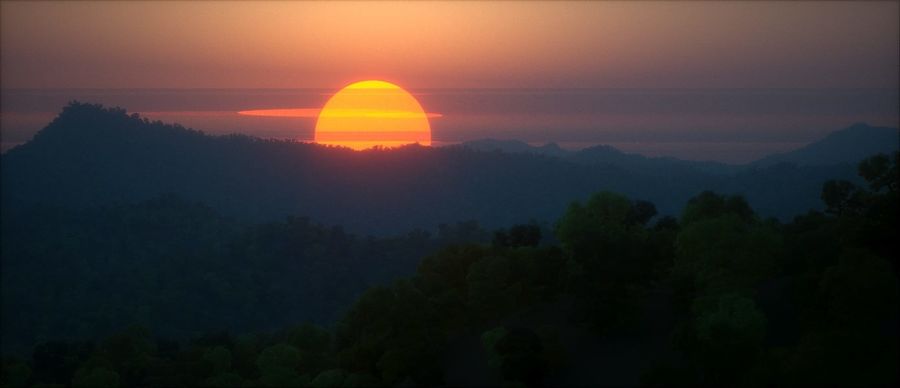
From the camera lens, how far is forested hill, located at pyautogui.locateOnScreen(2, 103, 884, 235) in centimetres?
14500

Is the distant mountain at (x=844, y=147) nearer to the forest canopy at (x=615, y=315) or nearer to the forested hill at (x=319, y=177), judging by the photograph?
the forested hill at (x=319, y=177)

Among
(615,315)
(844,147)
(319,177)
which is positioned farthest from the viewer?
(319,177)

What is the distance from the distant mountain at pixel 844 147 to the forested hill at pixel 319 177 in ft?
41.4

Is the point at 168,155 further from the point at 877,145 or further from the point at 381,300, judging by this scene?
the point at 381,300

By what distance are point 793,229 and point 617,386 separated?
16.6 m

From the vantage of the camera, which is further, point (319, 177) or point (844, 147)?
point (319, 177)

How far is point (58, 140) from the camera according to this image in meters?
157

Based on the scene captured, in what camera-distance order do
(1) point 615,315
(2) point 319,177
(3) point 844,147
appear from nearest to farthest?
(1) point 615,315, (3) point 844,147, (2) point 319,177

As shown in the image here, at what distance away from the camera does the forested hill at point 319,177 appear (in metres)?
145

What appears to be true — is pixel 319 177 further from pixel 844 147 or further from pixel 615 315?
pixel 615 315

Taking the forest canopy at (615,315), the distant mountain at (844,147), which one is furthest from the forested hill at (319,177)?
the forest canopy at (615,315)

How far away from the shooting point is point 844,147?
490 feet

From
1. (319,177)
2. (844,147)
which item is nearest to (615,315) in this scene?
(319,177)

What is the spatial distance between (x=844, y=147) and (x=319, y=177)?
3792 inches
